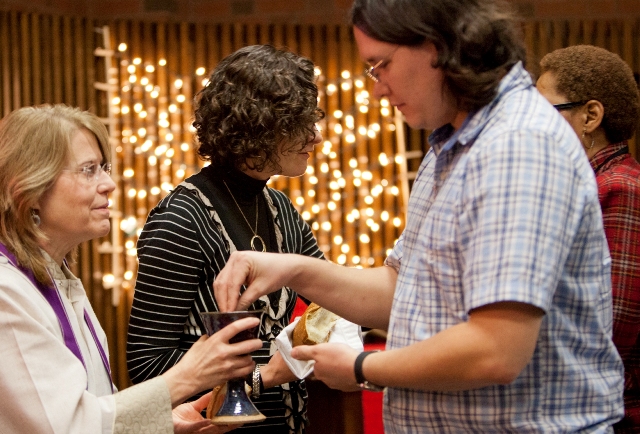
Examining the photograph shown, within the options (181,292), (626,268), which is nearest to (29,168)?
(181,292)

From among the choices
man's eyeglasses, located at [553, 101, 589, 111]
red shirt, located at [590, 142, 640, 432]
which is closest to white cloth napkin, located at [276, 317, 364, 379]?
red shirt, located at [590, 142, 640, 432]

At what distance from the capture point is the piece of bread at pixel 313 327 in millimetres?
2066

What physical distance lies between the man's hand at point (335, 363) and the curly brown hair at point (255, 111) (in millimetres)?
972

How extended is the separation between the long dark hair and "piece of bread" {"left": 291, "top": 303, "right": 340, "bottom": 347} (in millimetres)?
837

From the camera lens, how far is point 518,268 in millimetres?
1245

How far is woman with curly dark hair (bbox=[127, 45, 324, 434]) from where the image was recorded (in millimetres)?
2168

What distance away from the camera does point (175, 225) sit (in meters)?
2.20

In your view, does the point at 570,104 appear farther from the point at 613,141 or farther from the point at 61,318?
the point at 61,318

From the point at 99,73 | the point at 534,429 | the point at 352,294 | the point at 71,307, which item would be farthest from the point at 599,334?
the point at 99,73

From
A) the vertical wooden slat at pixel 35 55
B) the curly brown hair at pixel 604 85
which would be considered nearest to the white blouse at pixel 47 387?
the curly brown hair at pixel 604 85

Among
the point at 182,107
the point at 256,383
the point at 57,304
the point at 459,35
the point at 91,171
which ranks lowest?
the point at 256,383

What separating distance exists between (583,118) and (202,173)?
3.91 ft

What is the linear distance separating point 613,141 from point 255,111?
1122 mm

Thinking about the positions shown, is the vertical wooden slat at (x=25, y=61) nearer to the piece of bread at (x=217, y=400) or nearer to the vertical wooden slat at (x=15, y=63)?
the vertical wooden slat at (x=15, y=63)
